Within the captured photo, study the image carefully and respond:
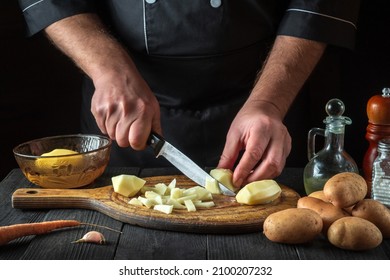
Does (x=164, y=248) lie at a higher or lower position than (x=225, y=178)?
higher

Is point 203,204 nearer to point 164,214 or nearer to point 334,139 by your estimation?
point 164,214

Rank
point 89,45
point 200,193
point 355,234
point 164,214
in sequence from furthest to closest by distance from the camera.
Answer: point 89,45 → point 200,193 → point 164,214 → point 355,234

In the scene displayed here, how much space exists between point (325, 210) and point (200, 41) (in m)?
0.79

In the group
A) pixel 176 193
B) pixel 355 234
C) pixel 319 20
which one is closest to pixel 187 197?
pixel 176 193

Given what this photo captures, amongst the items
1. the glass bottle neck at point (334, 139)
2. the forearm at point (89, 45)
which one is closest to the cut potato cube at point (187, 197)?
the glass bottle neck at point (334, 139)

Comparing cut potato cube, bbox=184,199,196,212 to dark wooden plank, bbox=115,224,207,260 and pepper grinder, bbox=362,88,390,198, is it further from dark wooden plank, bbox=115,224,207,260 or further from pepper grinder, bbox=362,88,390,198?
pepper grinder, bbox=362,88,390,198

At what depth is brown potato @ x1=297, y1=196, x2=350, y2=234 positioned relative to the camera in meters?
1.24

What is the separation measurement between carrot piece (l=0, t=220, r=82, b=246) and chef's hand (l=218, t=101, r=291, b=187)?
41cm

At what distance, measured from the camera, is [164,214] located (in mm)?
1336

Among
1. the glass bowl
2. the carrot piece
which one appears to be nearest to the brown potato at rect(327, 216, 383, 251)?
the carrot piece

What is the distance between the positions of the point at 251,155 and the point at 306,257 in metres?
0.37

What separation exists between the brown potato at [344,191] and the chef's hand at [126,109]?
47 centimetres

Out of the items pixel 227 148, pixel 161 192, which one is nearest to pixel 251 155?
pixel 227 148

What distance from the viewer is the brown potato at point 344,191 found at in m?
1.26
